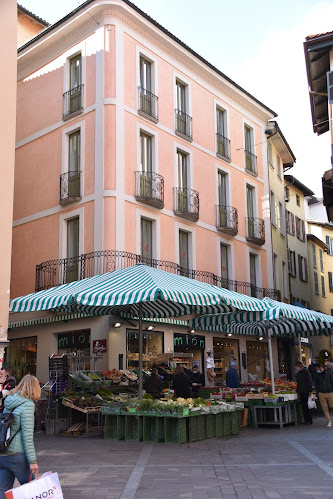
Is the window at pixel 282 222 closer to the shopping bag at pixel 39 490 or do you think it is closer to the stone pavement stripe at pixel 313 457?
the stone pavement stripe at pixel 313 457

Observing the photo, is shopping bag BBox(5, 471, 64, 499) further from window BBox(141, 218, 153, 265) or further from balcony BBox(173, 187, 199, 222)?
balcony BBox(173, 187, 199, 222)

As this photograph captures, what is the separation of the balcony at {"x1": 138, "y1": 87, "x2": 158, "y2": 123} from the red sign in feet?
29.0

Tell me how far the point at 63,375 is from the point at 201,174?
1309cm

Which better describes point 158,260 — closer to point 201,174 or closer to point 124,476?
point 201,174

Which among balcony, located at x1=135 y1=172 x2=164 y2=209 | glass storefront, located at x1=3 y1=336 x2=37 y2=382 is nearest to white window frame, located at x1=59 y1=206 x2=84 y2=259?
balcony, located at x1=135 y1=172 x2=164 y2=209

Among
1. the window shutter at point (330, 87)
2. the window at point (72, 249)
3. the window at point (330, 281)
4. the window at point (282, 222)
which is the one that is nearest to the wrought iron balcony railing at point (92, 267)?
the window at point (72, 249)

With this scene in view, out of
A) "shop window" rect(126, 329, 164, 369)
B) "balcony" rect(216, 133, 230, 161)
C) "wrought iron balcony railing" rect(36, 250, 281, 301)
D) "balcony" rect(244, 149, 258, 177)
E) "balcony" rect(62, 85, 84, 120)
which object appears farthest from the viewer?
"balcony" rect(244, 149, 258, 177)

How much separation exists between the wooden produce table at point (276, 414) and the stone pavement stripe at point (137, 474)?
4.93 m

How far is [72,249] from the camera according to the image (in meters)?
22.2

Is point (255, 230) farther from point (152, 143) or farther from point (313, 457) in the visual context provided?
point (313, 457)

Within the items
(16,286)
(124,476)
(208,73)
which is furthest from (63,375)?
(208,73)

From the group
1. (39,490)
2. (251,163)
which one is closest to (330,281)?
(251,163)

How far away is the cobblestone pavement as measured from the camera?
7707 mm

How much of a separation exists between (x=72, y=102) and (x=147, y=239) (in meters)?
6.21
